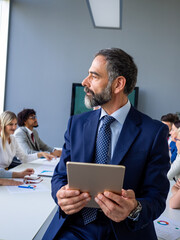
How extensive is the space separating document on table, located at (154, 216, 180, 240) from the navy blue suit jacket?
0.25 meters

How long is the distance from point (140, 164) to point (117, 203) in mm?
281

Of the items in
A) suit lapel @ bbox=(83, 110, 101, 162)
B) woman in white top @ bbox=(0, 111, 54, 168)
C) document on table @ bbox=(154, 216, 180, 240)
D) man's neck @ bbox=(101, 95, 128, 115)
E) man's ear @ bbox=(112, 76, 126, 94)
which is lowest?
document on table @ bbox=(154, 216, 180, 240)

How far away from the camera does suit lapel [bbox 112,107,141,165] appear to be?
51.9 inches

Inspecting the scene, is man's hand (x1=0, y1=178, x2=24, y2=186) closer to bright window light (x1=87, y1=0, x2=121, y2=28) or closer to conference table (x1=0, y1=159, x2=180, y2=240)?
conference table (x1=0, y1=159, x2=180, y2=240)

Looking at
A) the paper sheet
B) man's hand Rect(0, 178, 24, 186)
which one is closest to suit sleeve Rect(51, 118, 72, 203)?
the paper sheet

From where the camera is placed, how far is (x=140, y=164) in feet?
4.34

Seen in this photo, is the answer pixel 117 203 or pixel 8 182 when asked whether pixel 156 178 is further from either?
pixel 8 182

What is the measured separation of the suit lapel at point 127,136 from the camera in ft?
4.33

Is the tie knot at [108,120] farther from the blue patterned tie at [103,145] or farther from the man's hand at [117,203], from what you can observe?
the man's hand at [117,203]

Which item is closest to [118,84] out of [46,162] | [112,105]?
[112,105]

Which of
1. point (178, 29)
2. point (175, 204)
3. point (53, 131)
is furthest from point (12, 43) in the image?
point (175, 204)

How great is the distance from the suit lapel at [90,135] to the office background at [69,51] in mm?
4653

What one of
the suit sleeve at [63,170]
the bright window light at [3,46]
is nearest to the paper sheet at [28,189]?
the suit sleeve at [63,170]

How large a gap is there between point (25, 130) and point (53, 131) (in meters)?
1.99
